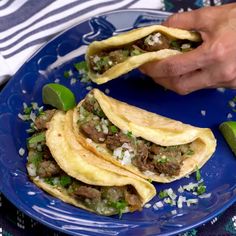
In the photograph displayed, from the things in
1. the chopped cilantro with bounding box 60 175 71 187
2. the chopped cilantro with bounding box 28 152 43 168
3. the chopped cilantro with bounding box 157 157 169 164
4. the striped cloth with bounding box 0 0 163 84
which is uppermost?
the striped cloth with bounding box 0 0 163 84

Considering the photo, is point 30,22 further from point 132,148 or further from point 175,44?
point 132,148

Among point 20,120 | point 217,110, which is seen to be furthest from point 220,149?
point 20,120

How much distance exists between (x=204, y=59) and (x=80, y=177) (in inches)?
24.9

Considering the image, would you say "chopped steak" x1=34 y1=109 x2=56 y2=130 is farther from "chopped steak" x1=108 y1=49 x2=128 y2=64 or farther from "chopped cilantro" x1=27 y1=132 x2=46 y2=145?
"chopped steak" x1=108 y1=49 x2=128 y2=64

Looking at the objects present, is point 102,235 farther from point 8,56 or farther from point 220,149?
point 8,56

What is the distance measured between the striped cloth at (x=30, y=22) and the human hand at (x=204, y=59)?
495 mm

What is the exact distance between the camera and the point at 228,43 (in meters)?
2.24

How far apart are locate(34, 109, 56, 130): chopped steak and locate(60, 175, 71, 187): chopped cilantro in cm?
22

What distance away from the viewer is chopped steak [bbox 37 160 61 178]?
85.2 inches

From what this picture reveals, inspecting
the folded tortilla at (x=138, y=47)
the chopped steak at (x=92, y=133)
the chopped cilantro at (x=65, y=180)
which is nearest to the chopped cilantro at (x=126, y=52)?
the folded tortilla at (x=138, y=47)

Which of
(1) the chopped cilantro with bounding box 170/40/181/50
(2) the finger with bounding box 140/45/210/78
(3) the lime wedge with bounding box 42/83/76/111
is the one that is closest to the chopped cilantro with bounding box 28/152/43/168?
(3) the lime wedge with bounding box 42/83/76/111

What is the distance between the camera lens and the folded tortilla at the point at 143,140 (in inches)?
88.0

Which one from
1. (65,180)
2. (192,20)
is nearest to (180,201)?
(65,180)

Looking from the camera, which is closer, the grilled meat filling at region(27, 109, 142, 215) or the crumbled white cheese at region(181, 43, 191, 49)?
the grilled meat filling at region(27, 109, 142, 215)
